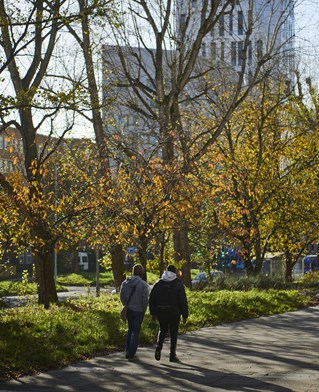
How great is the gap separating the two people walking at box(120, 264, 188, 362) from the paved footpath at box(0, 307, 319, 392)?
429 mm

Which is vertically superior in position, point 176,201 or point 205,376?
point 176,201

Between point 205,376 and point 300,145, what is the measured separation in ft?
86.5

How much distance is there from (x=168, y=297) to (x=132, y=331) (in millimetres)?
858

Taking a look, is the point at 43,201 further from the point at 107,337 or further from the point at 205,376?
the point at 205,376

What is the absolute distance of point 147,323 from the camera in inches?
804

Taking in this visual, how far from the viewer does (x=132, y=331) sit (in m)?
16.0

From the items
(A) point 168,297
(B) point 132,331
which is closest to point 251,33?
(A) point 168,297

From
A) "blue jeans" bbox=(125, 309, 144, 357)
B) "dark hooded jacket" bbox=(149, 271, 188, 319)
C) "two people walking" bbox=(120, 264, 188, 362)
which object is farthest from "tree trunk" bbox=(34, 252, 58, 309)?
"dark hooded jacket" bbox=(149, 271, 188, 319)

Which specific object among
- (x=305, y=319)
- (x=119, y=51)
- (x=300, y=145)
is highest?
(x=119, y=51)

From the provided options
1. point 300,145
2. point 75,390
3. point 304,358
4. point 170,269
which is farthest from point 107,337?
point 300,145

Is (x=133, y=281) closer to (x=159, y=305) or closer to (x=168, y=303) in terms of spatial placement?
(x=159, y=305)

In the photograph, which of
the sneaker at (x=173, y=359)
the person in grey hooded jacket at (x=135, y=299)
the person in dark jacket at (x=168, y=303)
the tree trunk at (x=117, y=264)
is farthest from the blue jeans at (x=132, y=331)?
the tree trunk at (x=117, y=264)

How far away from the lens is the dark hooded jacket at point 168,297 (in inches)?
627

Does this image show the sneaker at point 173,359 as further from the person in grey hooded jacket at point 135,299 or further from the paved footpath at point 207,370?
the person in grey hooded jacket at point 135,299
